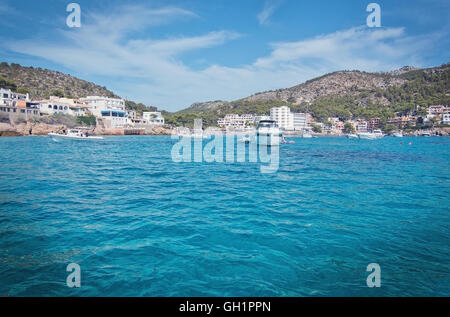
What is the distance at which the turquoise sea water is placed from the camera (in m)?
4.43

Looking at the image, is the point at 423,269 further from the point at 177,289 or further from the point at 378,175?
the point at 378,175

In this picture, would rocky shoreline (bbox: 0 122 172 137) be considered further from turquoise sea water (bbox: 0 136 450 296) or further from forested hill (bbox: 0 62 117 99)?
Result: turquoise sea water (bbox: 0 136 450 296)

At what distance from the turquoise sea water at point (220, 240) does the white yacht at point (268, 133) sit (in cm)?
2985

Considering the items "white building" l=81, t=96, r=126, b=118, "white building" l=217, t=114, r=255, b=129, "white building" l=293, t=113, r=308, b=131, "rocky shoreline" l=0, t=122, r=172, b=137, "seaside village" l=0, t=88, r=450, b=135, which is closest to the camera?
"rocky shoreline" l=0, t=122, r=172, b=137

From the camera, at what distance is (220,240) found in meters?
6.38

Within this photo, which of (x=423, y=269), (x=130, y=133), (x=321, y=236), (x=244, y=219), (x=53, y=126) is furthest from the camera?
(x=130, y=133)

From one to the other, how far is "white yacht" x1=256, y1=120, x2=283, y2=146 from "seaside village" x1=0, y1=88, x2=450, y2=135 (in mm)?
1240

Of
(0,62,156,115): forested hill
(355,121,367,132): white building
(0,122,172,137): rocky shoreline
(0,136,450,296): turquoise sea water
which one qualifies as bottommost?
(0,136,450,296): turquoise sea water

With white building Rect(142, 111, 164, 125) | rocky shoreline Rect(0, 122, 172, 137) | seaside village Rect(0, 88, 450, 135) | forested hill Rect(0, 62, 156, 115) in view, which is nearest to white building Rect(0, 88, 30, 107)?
seaside village Rect(0, 88, 450, 135)

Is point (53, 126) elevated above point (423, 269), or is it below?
above

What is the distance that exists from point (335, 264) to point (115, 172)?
15.2 m

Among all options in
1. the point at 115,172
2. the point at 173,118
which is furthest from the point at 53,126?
the point at 115,172

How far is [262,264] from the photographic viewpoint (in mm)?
5207

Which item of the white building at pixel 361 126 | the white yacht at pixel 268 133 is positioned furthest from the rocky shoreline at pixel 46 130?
the white building at pixel 361 126
